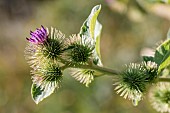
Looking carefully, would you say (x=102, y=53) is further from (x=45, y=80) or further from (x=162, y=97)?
(x=45, y=80)

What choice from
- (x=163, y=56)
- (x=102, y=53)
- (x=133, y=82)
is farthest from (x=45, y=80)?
(x=102, y=53)

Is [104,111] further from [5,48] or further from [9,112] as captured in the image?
[5,48]

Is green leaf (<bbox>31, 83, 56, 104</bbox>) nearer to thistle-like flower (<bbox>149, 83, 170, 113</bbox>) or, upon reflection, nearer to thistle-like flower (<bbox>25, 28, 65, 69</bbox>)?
thistle-like flower (<bbox>25, 28, 65, 69</bbox>)

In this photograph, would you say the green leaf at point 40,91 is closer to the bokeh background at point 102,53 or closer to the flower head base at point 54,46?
the flower head base at point 54,46

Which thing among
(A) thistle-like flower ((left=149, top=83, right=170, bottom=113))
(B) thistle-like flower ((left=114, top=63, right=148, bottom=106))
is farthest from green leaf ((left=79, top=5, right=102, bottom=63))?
(A) thistle-like flower ((left=149, top=83, right=170, bottom=113))

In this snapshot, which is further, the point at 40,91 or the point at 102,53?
the point at 102,53

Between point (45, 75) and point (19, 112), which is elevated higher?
point (45, 75)

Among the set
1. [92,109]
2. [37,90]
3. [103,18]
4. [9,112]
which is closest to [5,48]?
[103,18]
